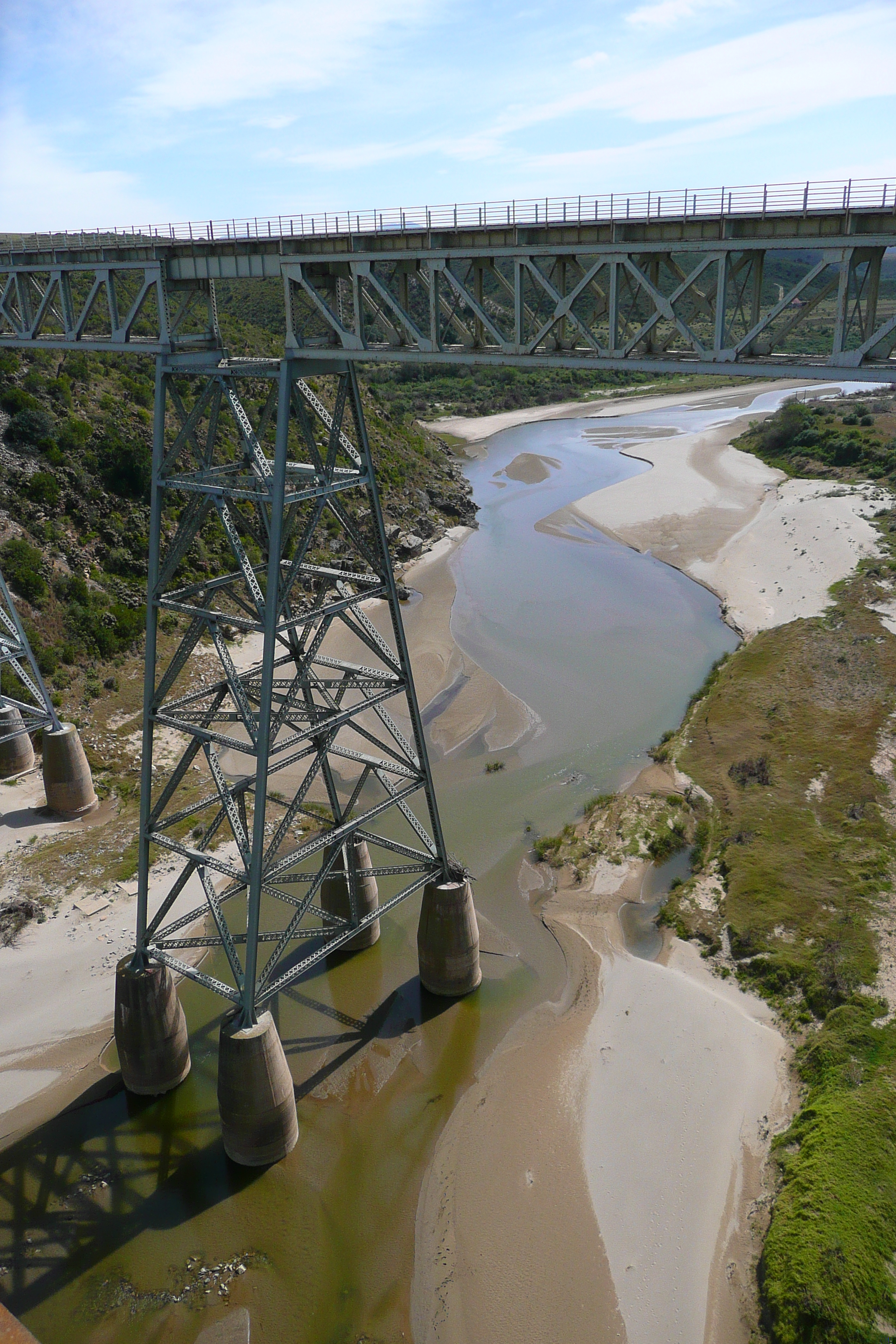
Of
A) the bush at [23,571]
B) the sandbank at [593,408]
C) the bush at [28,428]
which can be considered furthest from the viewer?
the sandbank at [593,408]

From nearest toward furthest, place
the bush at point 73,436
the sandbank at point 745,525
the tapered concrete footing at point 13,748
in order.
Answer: the tapered concrete footing at point 13,748 < the bush at point 73,436 < the sandbank at point 745,525

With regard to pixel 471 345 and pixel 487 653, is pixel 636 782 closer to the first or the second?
pixel 487 653

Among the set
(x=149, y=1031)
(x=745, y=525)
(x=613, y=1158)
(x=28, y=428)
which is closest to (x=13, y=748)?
(x=149, y=1031)

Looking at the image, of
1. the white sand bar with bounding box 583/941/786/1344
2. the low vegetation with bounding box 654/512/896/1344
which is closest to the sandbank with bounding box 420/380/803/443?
the low vegetation with bounding box 654/512/896/1344

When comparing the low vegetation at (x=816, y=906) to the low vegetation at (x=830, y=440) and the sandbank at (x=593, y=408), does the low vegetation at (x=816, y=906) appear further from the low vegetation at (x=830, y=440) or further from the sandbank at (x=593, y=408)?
the sandbank at (x=593, y=408)

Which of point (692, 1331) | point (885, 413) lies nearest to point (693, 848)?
point (692, 1331)

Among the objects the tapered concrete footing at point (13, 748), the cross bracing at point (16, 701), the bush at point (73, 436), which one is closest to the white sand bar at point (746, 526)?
the cross bracing at point (16, 701)

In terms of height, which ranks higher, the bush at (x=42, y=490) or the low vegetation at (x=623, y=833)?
the bush at (x=42, y=490)
